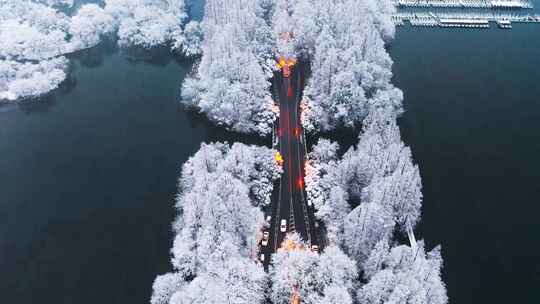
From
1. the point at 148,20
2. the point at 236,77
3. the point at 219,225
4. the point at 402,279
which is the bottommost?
the point at 219,225

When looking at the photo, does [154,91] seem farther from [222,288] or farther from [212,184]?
[222,288]

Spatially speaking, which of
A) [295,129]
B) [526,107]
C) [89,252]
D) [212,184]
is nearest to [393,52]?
[526,107]

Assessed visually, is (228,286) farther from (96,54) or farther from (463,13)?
(463,13)

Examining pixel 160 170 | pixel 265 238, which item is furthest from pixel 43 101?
pixel 265 238

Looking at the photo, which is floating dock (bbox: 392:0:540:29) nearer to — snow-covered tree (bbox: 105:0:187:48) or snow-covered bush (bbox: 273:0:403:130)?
snow-covered bush (bbox: 273:0:403:130)

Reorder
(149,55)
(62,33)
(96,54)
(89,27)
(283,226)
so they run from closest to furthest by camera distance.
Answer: (283,226), (149,55), (96,54), (62,33), (89,27)

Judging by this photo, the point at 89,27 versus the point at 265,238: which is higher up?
the point at 89,27

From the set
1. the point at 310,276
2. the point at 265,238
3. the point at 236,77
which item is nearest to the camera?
the point at 310,276

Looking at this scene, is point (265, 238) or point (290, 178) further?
point (290, 178)
